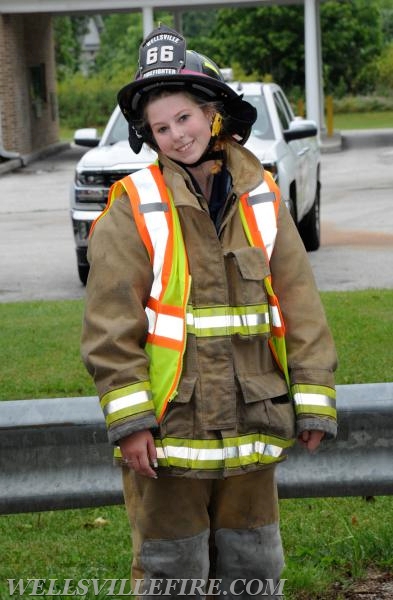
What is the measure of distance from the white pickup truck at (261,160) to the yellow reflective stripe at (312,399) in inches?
324

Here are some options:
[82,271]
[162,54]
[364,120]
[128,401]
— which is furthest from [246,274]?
[364,120]

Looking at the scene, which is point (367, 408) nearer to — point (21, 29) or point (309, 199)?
point (309, 199)

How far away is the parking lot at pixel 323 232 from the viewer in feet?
39.0

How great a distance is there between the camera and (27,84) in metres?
31.5

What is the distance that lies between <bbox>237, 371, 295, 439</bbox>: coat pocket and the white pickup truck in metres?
8.23

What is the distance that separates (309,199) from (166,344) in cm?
1042

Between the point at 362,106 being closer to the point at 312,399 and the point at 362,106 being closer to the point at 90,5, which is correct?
the point at 90,5

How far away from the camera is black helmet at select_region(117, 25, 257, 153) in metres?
3.31

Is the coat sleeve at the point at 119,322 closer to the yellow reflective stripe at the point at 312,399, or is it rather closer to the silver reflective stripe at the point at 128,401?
the silver reflective stripe at the point at 128,401

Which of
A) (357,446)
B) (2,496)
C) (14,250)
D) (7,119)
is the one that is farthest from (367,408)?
(7,119)

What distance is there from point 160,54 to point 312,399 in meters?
0.99

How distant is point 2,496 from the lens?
4109mm

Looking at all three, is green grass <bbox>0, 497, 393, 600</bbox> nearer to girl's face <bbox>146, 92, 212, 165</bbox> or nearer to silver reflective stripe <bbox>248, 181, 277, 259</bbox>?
silver reflective stripe <bbox>248, 181, 277, 259</bbox>

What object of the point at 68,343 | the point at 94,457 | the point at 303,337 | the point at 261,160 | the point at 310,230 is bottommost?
the point at 310,230
